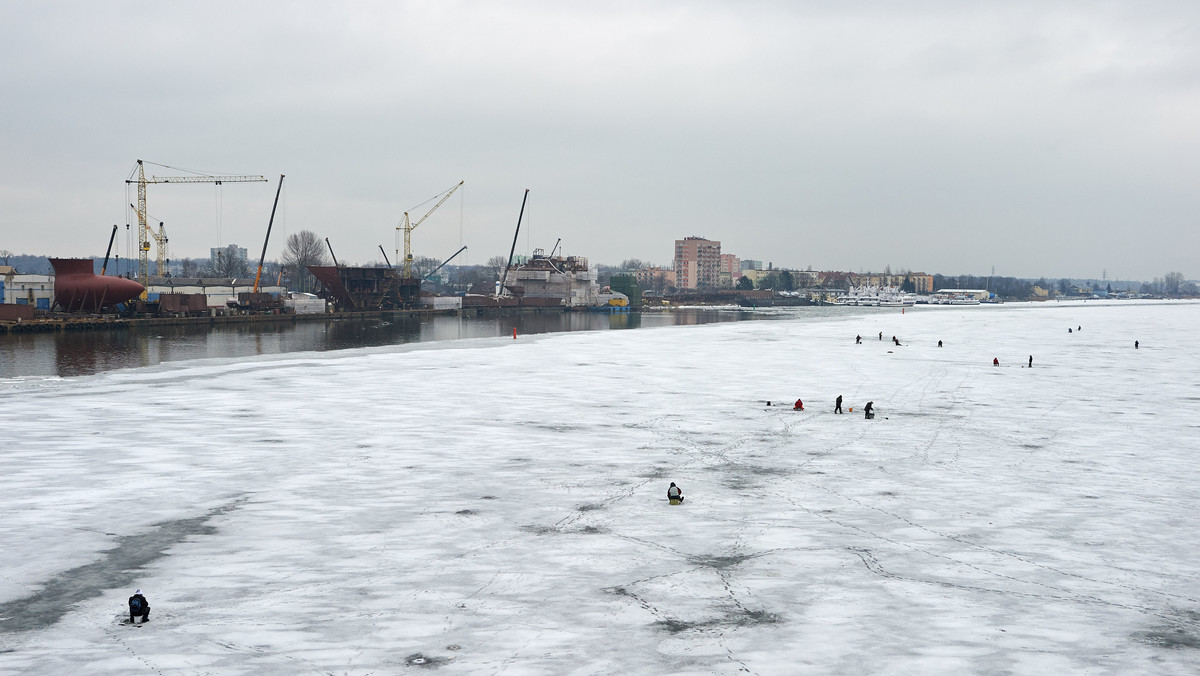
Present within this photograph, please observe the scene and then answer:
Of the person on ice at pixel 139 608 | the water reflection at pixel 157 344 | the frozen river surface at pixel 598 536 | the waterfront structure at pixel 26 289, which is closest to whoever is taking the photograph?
the frozen river surface at pixel 598 536

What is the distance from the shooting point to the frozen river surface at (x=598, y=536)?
29.1 ft

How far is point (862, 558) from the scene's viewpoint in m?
11.9

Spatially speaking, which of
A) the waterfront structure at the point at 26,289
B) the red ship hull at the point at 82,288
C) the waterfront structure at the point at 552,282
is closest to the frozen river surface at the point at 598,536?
the red ship hull at the point at 82,288

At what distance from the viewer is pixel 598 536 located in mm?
12852

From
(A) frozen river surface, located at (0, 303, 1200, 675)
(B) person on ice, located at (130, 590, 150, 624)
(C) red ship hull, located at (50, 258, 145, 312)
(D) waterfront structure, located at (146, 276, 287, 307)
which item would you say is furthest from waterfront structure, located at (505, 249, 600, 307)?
(B) person on ice, located at (130, 590, 150, 624)

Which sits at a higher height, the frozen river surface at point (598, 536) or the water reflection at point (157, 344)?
the water reflection at point (157, 344)

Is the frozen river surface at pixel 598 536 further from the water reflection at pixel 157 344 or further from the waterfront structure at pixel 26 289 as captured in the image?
the waterfront structure at pixel 26 289

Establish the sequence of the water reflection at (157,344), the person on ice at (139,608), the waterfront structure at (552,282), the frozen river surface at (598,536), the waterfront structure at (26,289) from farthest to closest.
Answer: the waterfront structure at (552,282)
the waterfront structure at (26,289)
the water reflection at (157,344)
the person on ice at (139,608)
the frozen river surface at (598,536)

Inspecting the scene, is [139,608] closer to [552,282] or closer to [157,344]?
[157,344]

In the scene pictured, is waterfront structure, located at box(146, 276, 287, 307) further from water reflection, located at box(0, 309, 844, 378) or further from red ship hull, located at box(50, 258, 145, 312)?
water reflection, located at box(0, 309, 844, 378)

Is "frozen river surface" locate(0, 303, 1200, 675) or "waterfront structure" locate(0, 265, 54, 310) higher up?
"waterfront structure" locate(0, 265, 54, 310)

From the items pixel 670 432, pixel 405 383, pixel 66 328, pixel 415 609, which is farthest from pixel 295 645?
pixel 66 328

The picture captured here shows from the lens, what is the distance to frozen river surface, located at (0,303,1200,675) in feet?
29.1

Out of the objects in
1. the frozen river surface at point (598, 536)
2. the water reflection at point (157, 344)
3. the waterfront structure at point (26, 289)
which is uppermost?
the waterfront structure at point (26, 289)
